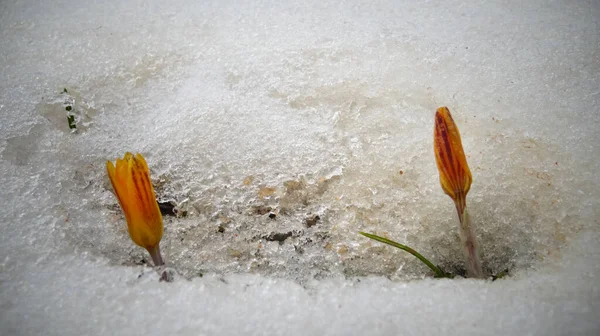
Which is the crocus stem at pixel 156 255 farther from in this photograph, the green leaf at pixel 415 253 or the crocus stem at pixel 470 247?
the crocus stem at pixel 470 247

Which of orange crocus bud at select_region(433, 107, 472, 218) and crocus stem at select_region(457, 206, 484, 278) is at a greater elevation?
orange crocus bud at select_region(433, 107, 472, 218)

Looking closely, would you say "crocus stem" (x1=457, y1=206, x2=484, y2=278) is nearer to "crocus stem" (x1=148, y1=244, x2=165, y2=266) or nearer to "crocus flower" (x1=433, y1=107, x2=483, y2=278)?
"crocus flower" (x1=433, y1=107, x2=483, y2=278)

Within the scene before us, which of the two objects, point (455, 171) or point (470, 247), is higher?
point (455, 171)

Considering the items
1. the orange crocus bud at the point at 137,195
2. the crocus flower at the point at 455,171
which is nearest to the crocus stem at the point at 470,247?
the crocus flower at the point at 455,171

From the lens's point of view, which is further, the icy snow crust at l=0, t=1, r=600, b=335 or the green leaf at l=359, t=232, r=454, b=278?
the green leaf at l=359, t=232, r=454, b=278

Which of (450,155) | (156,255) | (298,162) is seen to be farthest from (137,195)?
(450,155)

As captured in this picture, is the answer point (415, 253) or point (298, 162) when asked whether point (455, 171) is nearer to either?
point (415, 253)

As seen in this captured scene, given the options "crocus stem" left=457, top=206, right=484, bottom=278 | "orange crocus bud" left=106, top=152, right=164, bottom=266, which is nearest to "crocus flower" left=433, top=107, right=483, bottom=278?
"crocus stem" left=457, top=206, right=484, bottom=278
